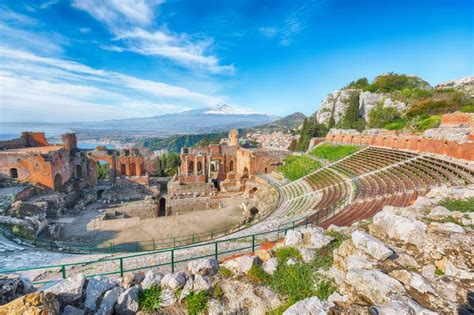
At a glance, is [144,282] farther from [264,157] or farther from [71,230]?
[264,157]

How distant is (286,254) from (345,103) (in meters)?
60.1

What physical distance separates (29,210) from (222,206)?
17263 mm

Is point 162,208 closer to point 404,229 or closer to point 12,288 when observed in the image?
point 12,288

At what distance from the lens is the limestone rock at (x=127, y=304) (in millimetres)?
4455

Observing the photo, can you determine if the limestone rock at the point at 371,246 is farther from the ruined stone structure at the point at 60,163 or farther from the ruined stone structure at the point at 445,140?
the ruined stone structure at the point at 60,163

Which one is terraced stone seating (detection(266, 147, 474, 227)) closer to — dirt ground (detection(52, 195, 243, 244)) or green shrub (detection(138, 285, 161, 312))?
dirt ground (detection(52, 195, 243, 244))

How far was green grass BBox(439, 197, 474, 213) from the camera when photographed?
7.43 m

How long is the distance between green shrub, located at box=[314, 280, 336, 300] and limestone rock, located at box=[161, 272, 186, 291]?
111 inches

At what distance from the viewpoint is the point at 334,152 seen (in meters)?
29.9

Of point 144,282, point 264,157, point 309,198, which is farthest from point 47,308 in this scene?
point 264,157

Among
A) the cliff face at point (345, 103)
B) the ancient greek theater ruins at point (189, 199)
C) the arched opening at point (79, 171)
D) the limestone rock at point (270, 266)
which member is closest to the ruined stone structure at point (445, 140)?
the ancient greek theater ruins at point (189, 199)

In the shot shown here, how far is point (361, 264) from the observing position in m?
4.68

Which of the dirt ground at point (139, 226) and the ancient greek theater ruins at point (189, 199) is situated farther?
the dirt ground at point (139, 226)

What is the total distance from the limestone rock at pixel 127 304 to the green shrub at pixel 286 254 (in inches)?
130
